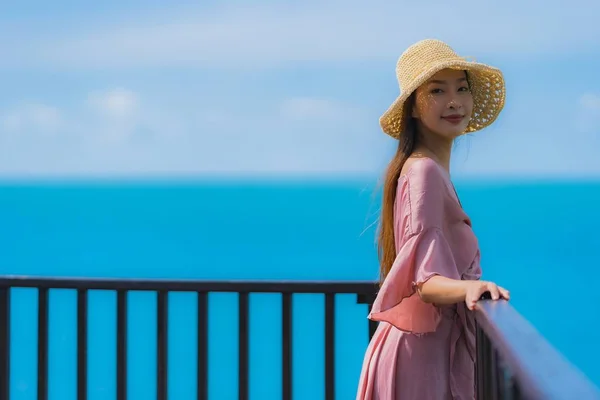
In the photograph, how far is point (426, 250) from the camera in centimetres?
175

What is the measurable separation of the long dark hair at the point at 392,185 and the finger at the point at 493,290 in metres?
0.41

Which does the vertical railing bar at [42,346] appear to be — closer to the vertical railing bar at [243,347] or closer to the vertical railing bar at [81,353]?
the vertical railing bar at [81,353]

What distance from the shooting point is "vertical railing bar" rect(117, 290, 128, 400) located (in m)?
3.06

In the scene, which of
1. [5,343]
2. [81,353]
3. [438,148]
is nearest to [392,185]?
[438,148]

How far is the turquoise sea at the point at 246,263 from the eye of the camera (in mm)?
3195

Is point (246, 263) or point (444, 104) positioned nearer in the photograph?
point (444, 104)

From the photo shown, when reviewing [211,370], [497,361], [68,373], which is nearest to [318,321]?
[211,370]

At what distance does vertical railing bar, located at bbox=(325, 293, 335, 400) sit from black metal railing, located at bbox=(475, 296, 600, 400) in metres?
1.33

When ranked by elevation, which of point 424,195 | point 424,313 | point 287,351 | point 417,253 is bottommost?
point 287,351

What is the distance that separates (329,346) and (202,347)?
41 cm

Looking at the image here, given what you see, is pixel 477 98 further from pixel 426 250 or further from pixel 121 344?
pixel 121 344

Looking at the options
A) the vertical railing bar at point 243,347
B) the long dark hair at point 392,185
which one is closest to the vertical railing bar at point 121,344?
the vertical railing bar at point 243,347

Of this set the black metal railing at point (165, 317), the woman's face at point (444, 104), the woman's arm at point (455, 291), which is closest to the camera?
the woman's arm at point (455, 291)

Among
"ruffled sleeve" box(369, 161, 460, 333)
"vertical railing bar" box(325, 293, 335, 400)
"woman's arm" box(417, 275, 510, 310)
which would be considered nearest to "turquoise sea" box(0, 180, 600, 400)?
"vertical railing bar" box(325, 293, 335, 400)
